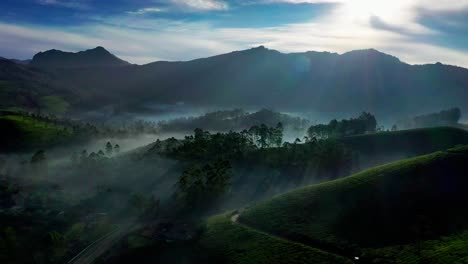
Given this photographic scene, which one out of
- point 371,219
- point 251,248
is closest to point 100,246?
point 251,248

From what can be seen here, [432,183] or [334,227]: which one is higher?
[432,183]

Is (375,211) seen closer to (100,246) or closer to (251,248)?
(251,248)

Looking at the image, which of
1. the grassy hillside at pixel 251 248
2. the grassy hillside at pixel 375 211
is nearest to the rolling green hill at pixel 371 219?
the grassy hillside at pixel 375 211

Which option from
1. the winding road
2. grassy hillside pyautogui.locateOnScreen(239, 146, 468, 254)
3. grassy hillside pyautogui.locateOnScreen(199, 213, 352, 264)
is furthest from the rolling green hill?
the winding road

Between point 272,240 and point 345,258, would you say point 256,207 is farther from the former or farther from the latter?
point 345,258

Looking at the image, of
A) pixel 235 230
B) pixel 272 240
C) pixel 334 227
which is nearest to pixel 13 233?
pixel 235 230
